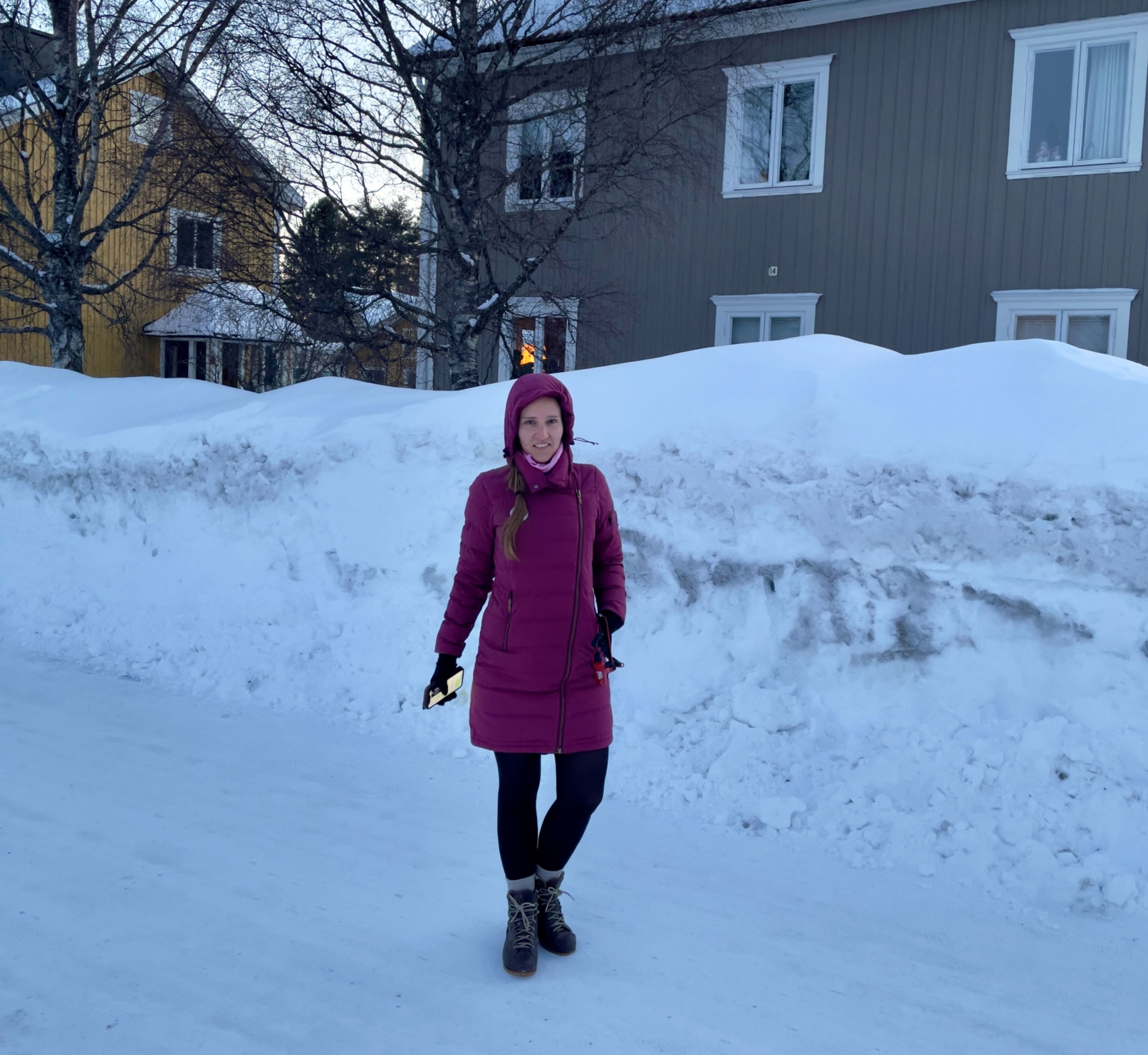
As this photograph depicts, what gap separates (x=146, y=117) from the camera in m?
11.5

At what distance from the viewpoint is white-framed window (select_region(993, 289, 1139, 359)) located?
10.6 meters

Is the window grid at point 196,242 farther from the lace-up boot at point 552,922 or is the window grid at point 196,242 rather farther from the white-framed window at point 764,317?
the lace-up boot at point 552,922

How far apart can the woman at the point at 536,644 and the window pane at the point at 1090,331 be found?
9593mm

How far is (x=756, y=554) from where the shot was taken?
17.2 feet

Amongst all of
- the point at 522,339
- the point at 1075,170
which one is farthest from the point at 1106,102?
the point at 522,339

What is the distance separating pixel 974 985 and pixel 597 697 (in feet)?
4.82

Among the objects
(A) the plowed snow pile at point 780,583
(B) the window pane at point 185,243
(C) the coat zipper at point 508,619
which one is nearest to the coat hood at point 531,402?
(C) the coat zipper at point 508,619

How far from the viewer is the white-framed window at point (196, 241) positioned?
10.2 metres

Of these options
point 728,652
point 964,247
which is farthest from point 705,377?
point 964,247

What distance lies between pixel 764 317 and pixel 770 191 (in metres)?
1.49

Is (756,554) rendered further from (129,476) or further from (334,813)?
(129,476)

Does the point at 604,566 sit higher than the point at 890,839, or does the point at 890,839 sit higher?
the point at 604,566

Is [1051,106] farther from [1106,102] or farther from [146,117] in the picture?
[146,117]

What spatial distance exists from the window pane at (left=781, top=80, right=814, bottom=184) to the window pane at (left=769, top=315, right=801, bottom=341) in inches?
63.3
